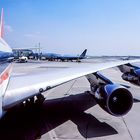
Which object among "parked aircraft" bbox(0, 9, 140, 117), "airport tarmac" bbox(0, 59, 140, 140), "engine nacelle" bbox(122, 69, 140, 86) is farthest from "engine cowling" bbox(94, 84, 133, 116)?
"engine nacelle" bbox(122, 69, 140, 86)

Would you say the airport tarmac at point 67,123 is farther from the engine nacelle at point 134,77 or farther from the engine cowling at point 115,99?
the engine nacelle at point 134,77

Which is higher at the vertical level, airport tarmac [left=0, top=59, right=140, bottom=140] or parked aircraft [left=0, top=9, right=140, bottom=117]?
parked aircraft [left=0, top=9, right=140, bottom=117]

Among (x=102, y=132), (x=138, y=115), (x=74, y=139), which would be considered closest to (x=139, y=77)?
(x=138, y=115)

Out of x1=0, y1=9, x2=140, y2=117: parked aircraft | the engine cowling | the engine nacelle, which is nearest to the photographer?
x1=0, y1=9, x2=140, y2=117: parked aircraft

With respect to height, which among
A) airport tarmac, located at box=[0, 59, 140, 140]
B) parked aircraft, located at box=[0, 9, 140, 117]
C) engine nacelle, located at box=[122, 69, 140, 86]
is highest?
parked aircraft, located at box=[0, 9, 140, 117]

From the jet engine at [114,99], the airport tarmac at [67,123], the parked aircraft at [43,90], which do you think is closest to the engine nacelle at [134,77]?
the airport tarmac at [67,123]

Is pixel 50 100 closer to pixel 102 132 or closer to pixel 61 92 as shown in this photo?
pixel 61 92

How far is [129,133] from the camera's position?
18.8ft

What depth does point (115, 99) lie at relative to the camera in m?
6.28

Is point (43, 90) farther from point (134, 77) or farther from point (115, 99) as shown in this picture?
point (134, 77)

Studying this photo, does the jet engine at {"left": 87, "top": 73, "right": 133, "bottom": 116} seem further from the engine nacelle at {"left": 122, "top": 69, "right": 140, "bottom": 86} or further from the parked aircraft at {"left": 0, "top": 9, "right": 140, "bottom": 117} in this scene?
the engine nacelle at {"left": 122, "top": 69, "right": 140, "bottom": 86}

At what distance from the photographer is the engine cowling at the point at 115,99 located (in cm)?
578

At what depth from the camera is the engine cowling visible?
5781mm

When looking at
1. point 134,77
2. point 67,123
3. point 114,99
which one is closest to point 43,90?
point 67,123
